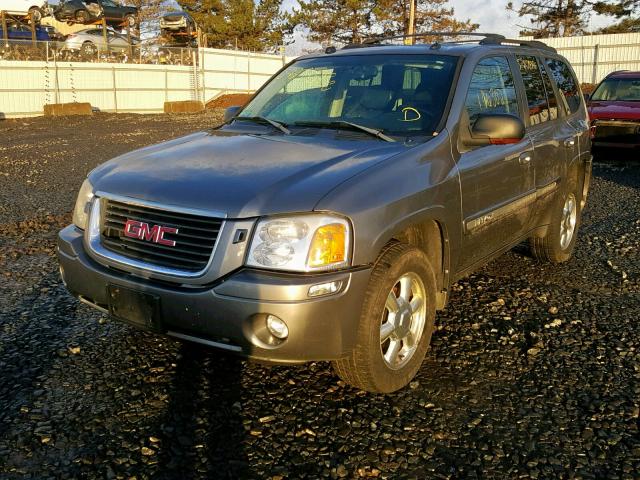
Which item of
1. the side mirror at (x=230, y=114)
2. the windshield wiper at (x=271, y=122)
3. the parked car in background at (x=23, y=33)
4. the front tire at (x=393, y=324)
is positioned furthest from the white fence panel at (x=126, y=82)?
the front tire at (x=393, y=324)

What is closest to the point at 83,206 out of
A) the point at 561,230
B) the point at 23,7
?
the point at 561,230

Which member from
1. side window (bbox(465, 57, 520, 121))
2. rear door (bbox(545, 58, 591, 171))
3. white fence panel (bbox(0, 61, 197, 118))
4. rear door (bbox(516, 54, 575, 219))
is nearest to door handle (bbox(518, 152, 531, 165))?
rear door (bbox(516, 54, 575, 219))

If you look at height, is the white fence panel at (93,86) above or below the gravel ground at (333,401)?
above

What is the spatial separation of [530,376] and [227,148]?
2.17m

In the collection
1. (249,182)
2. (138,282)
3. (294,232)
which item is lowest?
(138,282)

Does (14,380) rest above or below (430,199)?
below

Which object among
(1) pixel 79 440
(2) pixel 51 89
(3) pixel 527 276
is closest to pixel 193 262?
(1) pixel 79 440

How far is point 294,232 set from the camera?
108 inches

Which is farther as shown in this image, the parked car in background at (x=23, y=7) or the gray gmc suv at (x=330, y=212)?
the parked car in background at (x=23, y=7)

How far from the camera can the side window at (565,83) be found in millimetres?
5410

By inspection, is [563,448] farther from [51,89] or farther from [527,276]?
[51,89]

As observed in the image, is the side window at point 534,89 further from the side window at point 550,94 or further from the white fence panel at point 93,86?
the white fence panel at point 93,86

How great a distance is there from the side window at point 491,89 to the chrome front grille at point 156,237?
1.96m

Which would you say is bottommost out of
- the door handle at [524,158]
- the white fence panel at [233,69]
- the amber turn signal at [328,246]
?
the amber turn signal at [328,246]
